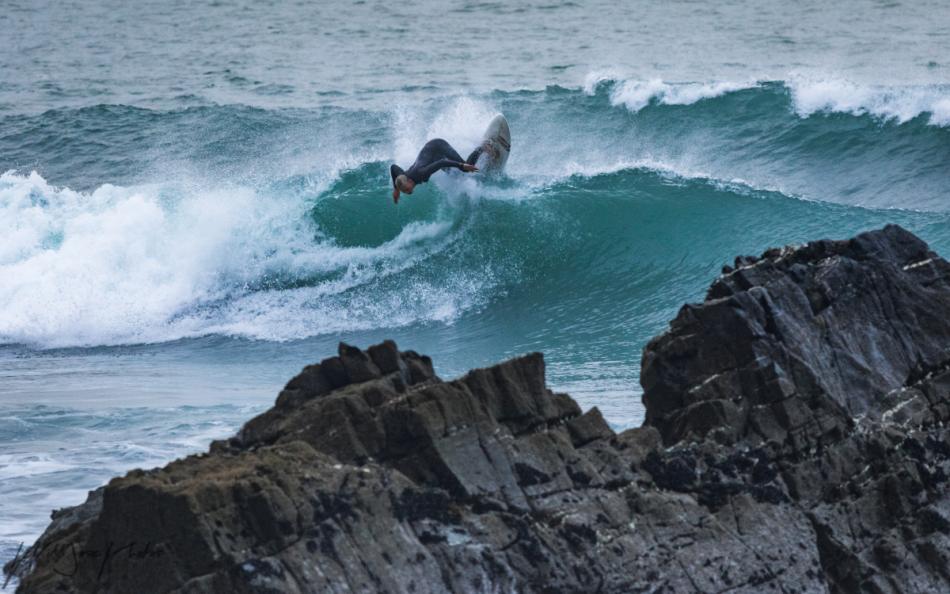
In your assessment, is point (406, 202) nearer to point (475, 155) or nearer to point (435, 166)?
point (475, 155)

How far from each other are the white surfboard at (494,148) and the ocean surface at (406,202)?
25cm

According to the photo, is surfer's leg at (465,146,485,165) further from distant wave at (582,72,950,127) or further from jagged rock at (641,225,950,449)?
jagged rock at (641,225,950,449)

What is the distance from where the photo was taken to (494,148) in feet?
59.7

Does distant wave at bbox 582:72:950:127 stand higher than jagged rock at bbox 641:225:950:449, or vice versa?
distant wave at bbox 582:72:950:127

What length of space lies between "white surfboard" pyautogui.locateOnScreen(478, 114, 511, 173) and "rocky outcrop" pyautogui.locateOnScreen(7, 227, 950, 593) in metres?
10.5

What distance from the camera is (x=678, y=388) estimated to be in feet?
23.6

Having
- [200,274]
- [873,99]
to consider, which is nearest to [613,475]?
[200,274]

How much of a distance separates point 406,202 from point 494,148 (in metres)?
1.31

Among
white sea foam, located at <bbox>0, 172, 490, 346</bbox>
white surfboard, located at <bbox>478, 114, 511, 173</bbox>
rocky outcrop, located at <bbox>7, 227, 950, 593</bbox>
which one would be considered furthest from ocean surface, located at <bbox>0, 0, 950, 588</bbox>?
rocky outcrop, located at <bbox>7, 227, 950, 593</bbox>

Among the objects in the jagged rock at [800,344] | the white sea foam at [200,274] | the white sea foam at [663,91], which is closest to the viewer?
the jagged rock at [800,344]

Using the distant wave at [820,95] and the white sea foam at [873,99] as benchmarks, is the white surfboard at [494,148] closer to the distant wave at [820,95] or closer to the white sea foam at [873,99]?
the distant wave at [820,95]

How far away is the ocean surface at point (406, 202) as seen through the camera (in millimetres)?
13352

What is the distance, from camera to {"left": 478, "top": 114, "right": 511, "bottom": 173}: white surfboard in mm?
18109

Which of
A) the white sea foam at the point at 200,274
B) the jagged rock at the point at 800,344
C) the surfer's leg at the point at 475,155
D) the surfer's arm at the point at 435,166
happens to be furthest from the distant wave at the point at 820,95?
the jagged rock at the point at 800,344
